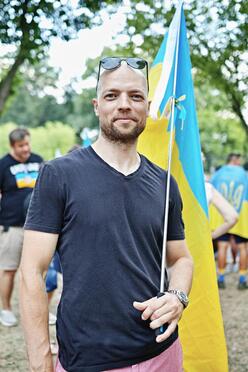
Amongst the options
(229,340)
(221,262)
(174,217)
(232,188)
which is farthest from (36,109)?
(174,217)

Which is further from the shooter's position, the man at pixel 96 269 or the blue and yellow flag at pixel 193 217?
the blue and yellow flag at pixel 193 217

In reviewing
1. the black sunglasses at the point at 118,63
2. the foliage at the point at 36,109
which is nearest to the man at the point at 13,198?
the black sunglasses at the point at 118,63

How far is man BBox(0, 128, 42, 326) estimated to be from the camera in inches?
230

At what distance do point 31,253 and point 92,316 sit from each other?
1.05ft

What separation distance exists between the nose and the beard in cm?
7

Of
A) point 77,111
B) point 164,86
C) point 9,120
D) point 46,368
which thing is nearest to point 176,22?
point 164,86

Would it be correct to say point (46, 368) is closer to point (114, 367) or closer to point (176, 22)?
point (114, 367)

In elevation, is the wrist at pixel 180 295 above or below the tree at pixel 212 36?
A: below

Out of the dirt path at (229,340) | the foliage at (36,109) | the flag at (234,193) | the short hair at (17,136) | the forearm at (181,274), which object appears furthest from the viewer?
the foliage at (36,109)

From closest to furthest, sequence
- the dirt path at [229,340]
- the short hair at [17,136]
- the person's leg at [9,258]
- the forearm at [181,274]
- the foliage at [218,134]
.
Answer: the forearm at [181,274] < the dirt path at [229,340] < the short hair at [17,136] < the person's leg at [9,258] < the foliage at [218,134]

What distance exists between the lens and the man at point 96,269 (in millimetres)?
2000

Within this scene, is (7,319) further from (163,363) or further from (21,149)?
(163,363)

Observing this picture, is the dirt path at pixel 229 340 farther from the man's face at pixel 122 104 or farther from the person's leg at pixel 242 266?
the man's face at pixel 122 104

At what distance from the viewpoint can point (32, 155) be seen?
6.03 meters
